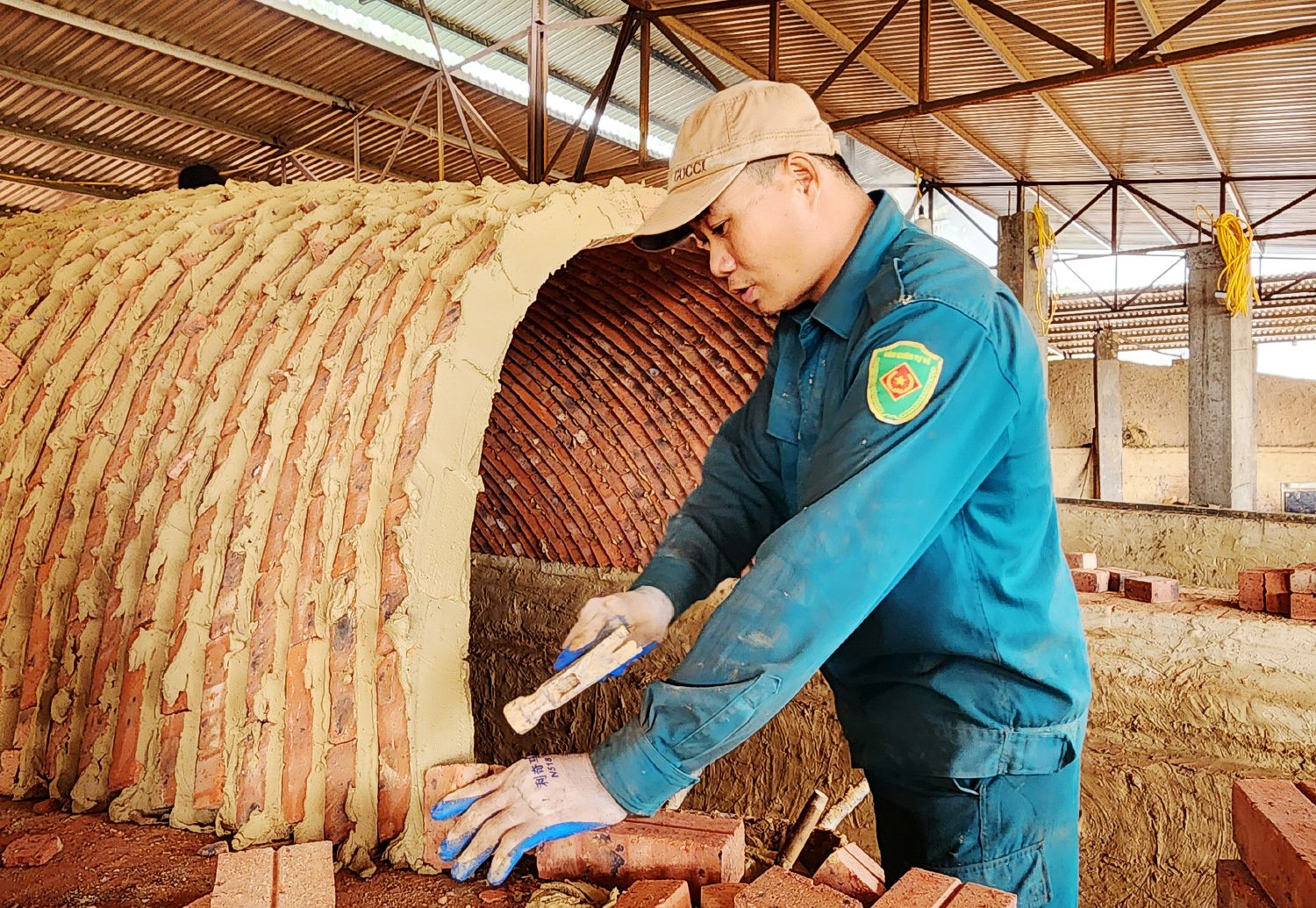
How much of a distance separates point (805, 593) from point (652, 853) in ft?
2.34

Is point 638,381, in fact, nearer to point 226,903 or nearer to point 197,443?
point 197,443

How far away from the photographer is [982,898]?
64.4 inches

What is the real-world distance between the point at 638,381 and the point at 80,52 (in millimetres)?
5626

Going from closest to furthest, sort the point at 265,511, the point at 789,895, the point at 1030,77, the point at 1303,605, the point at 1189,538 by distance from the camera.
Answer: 1. the point at 789,895
2. the point at 265,511
3. the point at 1303,605
4. the point at 1189,538
5. the point at 1030,77

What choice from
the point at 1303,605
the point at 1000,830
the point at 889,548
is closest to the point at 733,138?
the point at 889,548

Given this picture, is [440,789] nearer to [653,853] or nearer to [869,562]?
[653,853]

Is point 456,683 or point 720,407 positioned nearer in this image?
point 456,683

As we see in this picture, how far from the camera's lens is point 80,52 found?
294 inches

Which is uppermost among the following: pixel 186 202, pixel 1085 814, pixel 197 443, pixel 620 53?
pixel 620 53

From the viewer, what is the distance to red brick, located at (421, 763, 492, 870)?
197 cm

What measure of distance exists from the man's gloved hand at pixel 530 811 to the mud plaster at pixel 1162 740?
11.5 feet

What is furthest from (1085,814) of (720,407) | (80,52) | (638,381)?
(80,52)

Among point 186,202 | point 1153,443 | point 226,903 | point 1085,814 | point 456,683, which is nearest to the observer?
point 226,903

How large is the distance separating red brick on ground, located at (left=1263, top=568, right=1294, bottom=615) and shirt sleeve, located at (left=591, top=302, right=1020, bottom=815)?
414 centimetres
